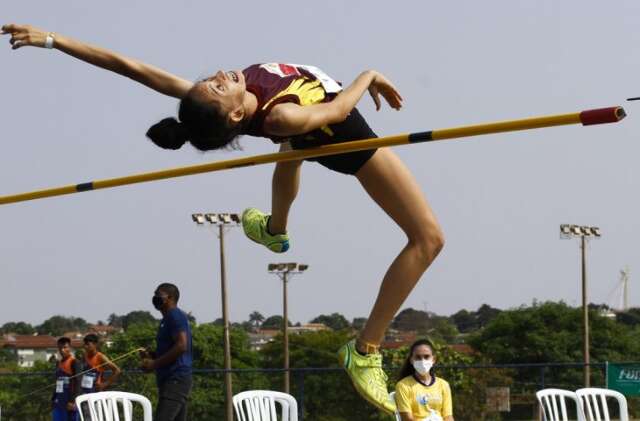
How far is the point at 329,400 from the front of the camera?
16.6 m

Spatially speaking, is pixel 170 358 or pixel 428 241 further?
pixel 170 358

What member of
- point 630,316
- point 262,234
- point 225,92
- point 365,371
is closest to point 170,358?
point 262,234

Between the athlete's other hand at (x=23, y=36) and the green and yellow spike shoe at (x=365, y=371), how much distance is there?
1553 mm

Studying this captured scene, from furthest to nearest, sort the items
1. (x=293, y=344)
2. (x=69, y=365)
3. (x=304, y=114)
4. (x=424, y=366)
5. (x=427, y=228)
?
(x=293, y=344) → (x=69, y=365) → (x=424, y=366) → (x=427, y=228) → (x=304, y=114)

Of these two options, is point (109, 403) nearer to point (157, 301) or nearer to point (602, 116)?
point (157, 301)

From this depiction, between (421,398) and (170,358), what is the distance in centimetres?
155

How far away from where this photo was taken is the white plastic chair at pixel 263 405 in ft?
26.2

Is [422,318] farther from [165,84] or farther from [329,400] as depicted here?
[165,84]

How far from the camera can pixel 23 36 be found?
177 inches

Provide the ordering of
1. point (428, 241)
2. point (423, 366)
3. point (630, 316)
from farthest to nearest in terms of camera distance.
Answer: point (630, 316)
point (423, 366)
point (428, 241)

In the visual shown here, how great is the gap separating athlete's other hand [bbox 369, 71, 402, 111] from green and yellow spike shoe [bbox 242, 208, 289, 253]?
74cm

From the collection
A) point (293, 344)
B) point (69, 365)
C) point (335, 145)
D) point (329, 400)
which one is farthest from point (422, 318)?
point (335, 145)

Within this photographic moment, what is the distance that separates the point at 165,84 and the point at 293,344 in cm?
5270

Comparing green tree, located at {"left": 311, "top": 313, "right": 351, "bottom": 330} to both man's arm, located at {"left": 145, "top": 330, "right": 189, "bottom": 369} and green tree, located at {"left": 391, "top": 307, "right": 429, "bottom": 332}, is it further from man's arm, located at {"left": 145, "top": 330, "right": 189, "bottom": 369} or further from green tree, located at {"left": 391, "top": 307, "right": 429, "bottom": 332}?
man's arm, located at {"left": 145, "top": 330, "right": 189, "bottom": 369}
